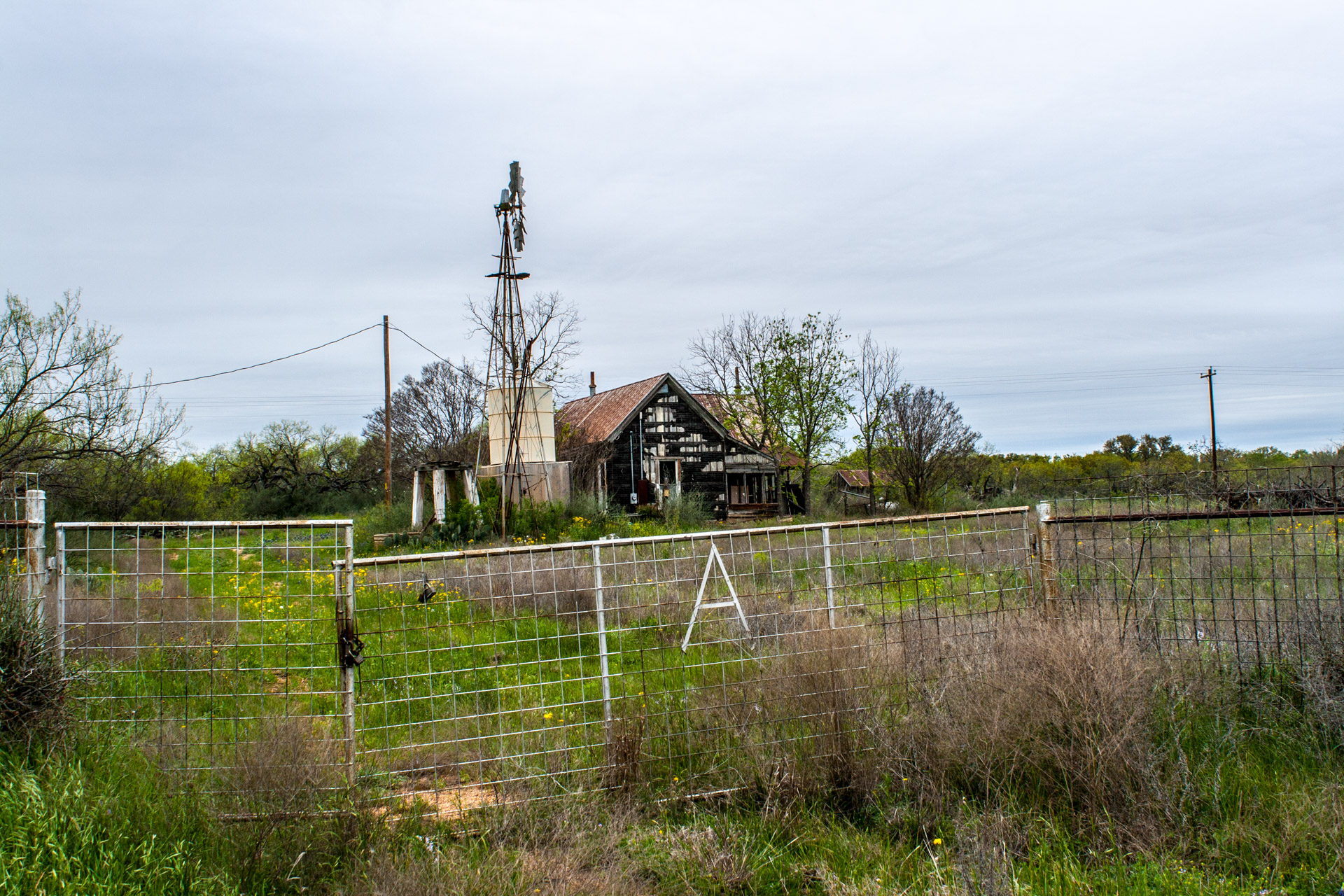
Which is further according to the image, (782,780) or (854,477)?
(854,477)

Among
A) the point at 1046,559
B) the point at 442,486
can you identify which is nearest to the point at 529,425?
the point at 442,486

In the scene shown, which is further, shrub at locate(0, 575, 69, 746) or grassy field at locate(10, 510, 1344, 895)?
shrub at locate(0, 575, 69, 746)

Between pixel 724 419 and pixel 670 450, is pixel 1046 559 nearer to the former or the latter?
pixel 670 450

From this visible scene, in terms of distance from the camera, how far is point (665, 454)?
29812 mm

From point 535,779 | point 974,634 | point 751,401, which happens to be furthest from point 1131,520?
point 751,401

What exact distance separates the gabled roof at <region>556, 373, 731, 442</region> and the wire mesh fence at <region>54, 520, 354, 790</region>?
778 inches

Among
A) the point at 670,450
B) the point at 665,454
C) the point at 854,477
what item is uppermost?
the point at 670,450

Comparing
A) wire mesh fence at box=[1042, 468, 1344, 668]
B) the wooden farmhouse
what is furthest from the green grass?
the wooden farmhouse

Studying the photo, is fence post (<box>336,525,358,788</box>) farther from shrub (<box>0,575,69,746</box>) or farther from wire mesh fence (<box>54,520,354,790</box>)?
shrub (<box>0,575,69,746</box>)

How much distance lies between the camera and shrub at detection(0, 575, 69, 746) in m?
3.95

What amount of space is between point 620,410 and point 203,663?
23840 mm

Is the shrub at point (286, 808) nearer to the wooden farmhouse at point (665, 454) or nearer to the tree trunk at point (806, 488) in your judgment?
the wooden farmhouse at point (665, 454)

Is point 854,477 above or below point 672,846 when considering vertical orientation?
above

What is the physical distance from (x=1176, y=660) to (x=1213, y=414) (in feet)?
121
